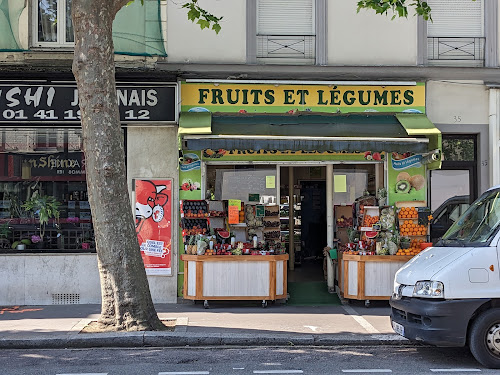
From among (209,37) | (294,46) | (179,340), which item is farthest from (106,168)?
(294,46)

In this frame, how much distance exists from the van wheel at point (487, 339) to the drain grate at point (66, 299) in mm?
7156

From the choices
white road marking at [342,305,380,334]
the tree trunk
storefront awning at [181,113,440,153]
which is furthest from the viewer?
storefront awning at [181,113,440,153]

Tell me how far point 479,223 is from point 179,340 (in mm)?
4229

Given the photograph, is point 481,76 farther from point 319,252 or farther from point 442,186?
point 319,252

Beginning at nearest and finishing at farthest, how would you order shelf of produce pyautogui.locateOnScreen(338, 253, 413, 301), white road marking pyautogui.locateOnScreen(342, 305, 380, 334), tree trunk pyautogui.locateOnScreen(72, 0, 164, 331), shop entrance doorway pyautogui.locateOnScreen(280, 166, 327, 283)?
tree trunk pyautogui.locateOnScreen(72, 0, 164, 331) < white road marking pyautogui.locateOnScreen(342, 305, 380, 334) < shelf of produce pyautogui.locateOnScreen(338, 253, 413, 301) < shop entrance doorway pyautogui.locateOnScreen(280, 166, 327, 283)

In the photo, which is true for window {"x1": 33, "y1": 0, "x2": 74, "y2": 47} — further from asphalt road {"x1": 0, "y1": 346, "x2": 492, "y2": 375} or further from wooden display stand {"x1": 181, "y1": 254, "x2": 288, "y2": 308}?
asphalt road {"x1": 0, "y1": 346, "x2": 492, "y2": 375}

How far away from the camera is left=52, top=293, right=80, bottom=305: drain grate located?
11.3 m

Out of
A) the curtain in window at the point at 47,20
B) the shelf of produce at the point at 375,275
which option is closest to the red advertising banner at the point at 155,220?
the curtain in window at the point at 47,20

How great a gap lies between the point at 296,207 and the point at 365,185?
1.72m

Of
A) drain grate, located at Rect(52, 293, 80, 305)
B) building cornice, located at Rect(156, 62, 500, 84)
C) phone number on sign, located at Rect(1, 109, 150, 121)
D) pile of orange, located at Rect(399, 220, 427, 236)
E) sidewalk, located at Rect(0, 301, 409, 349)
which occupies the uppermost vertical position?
building cornice, located at Rect(156, 62, 500, 84)

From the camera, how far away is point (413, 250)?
36.5 ft

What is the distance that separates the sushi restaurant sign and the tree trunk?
312 centimetres

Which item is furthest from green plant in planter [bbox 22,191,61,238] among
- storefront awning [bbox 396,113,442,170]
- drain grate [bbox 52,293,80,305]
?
storefront awning [bbox 396,113,442,170]

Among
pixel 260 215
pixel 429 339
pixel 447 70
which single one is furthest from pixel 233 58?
pixel 429 339
